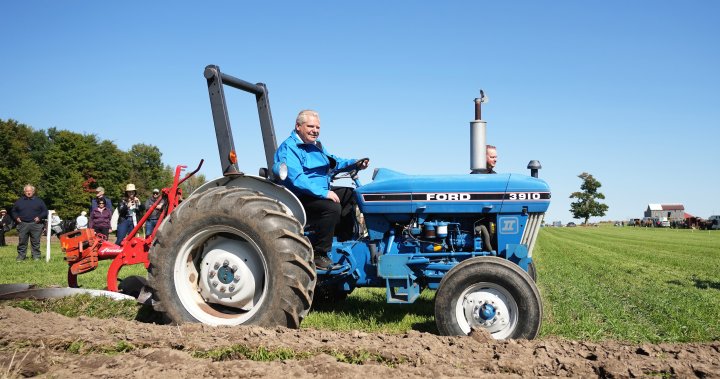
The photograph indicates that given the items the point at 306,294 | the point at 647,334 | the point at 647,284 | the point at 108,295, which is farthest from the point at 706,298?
the point at 108,295

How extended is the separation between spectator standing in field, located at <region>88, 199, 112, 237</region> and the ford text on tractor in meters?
10.0

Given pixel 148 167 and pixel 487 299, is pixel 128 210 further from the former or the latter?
pixel 148 167

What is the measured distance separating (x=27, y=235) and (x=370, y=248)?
11.8 meters

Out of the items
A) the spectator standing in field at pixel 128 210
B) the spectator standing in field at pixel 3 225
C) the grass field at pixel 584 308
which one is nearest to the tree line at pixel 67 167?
the spectator standing in field at pixel 3 225

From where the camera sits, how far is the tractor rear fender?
520cm

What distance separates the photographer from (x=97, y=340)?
4.20 meters

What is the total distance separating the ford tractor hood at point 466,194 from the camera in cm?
525

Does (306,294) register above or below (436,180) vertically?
below

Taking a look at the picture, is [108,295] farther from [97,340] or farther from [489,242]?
[489,242]

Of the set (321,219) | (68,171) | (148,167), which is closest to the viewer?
(321,219)

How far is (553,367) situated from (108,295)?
4.44 meters

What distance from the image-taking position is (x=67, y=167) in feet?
176

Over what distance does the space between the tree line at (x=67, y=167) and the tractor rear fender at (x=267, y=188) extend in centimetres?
4292

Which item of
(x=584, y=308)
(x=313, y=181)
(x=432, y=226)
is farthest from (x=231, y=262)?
(x=584, y=308)
